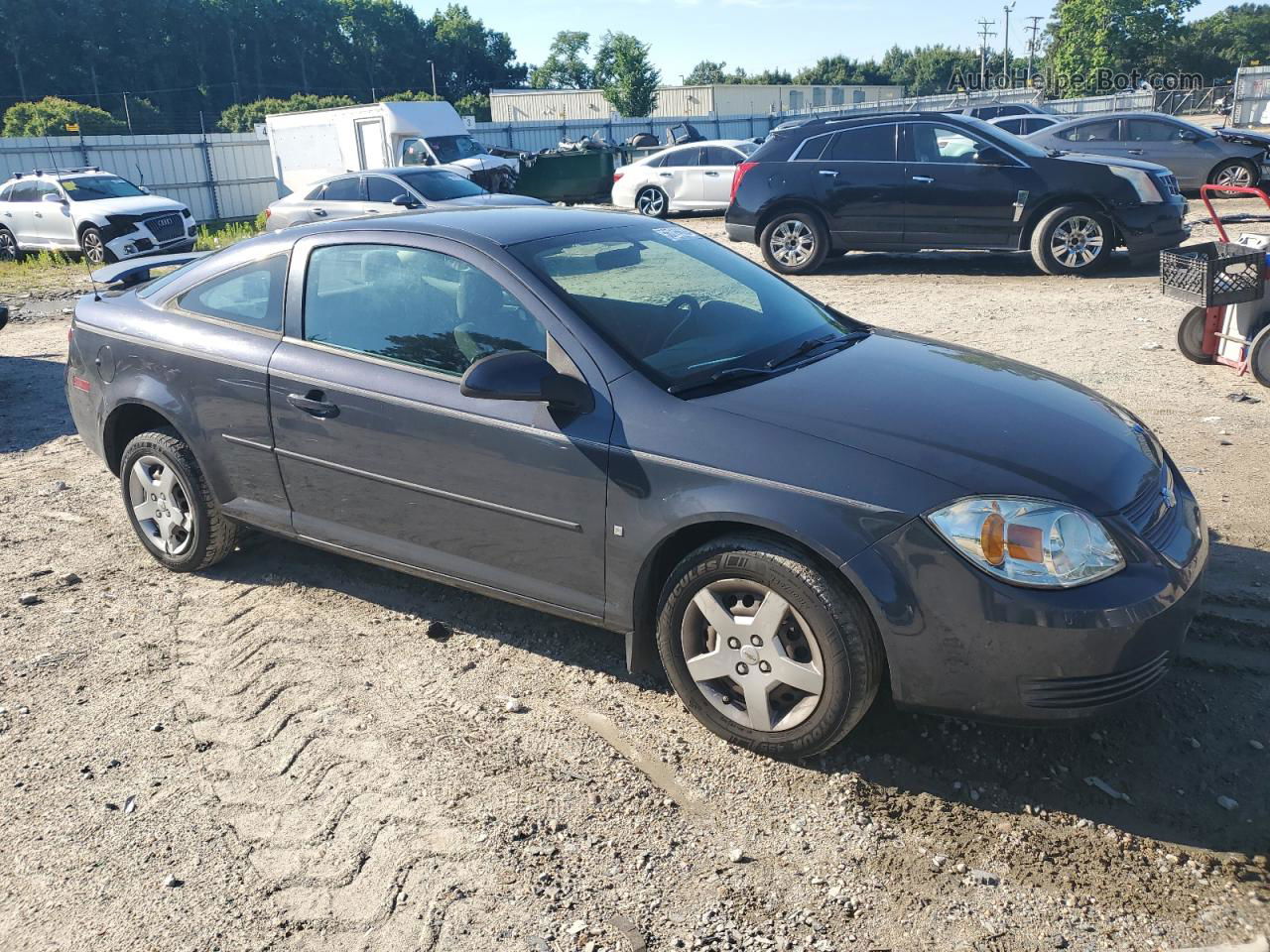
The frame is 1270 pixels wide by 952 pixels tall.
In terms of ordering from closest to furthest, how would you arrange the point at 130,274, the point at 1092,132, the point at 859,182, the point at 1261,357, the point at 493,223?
the point at 493,223, the point at 130,274, the point at 1261,357, the point at 859,182, the point at 1092,132

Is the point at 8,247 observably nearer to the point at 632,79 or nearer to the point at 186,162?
the point at 186,162

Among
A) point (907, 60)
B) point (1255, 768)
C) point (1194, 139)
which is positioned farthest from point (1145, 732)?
point (907, 60)

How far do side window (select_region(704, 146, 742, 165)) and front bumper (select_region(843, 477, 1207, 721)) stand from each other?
18623mm

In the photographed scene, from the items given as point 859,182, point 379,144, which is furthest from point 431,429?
point 379,144

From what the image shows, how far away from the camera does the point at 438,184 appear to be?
57.1 ft

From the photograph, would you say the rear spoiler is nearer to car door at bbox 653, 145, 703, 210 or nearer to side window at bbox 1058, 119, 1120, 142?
car door at bbox 653, 145, 703, 210

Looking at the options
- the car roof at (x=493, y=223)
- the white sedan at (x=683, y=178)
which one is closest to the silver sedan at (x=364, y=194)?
the white sedan at (x=683, y=178)

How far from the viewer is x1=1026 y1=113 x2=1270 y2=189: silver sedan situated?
56.4 ft

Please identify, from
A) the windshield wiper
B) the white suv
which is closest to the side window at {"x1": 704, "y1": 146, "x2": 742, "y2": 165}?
the white suv

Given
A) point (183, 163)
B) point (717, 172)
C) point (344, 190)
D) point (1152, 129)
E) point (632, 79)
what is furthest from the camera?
point (632, 79)

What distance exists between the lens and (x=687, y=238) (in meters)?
4.69

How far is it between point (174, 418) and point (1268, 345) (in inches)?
266

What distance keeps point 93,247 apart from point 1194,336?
58.4 ft

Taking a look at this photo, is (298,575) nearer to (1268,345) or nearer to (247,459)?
(247,459)
